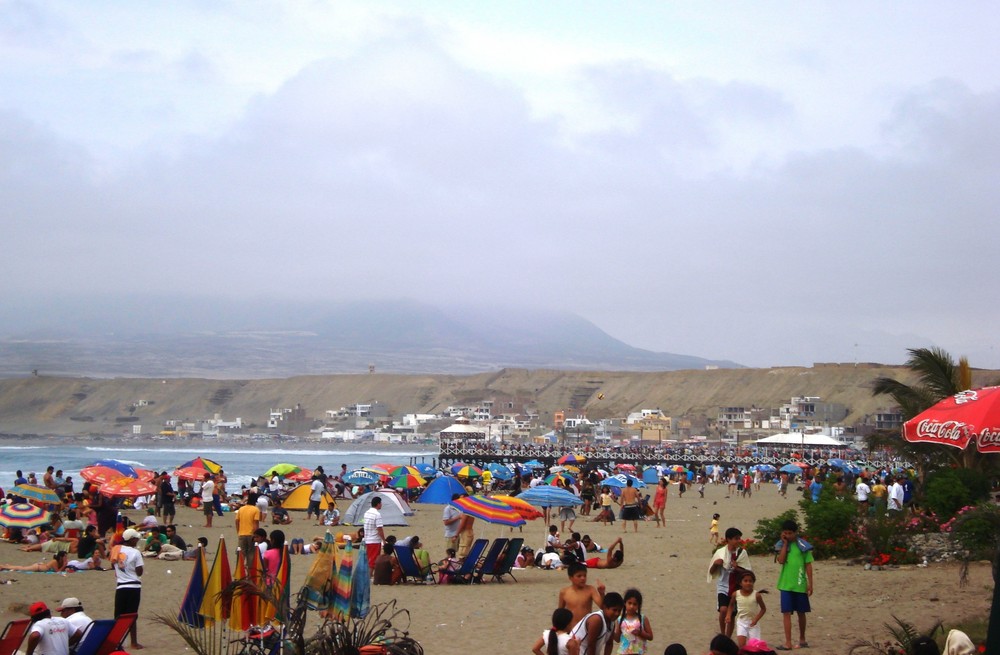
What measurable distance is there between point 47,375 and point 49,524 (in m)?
198

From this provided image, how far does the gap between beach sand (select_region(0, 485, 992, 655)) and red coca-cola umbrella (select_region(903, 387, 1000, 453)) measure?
3.05 meters

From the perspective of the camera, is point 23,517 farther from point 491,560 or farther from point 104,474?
point 491,560

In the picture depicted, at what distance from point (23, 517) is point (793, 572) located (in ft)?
44.4

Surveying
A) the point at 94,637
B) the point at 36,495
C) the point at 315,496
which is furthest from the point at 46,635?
the point at 315,496

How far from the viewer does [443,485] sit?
23.6 m

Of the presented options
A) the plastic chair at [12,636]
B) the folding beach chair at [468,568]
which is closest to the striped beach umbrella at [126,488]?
the folding beach chair at [468,568]

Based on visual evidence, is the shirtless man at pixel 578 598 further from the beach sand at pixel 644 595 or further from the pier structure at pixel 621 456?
the pier structure at pixel 621 456

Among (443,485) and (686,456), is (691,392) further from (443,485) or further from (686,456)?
(443,485)

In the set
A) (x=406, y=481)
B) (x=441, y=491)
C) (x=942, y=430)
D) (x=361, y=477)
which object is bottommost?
(x=406, y=481)

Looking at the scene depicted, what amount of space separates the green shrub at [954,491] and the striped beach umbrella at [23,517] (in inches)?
571

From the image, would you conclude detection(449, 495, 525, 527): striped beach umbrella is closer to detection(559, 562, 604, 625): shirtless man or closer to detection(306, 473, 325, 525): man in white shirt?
detection(559, 562, 604, 625): shirtless man

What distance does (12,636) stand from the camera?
24.4 feet

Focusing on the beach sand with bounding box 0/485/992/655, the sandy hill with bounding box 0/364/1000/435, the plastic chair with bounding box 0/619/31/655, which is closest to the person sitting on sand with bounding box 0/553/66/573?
the beach sand with bounding box 0/485/992/655

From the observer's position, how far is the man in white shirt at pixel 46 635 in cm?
713
